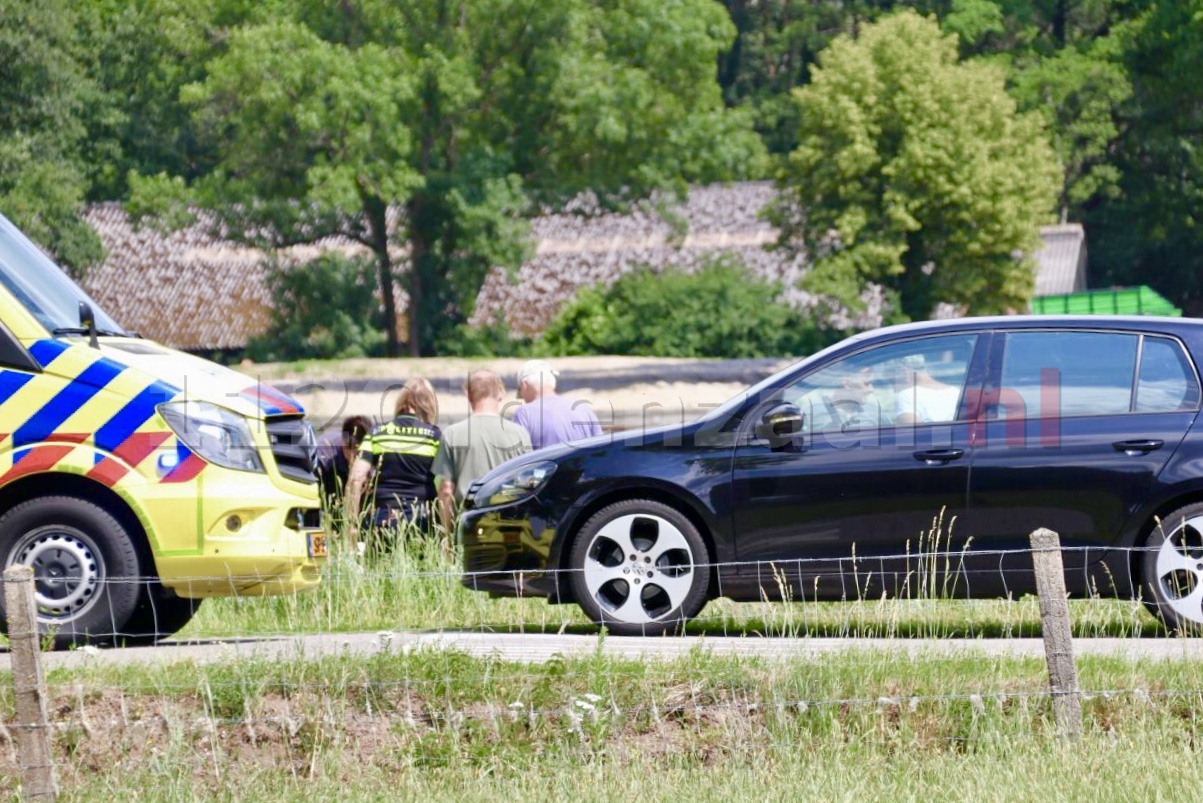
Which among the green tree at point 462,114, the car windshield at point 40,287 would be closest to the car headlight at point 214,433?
the car windshield at point 40,287

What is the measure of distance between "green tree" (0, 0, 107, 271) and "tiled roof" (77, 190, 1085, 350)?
9.85m

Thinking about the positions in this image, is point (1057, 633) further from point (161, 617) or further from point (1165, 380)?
point (161, 617)

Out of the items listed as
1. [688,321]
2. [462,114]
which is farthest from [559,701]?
[688,321]

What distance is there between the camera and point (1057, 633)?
721cm

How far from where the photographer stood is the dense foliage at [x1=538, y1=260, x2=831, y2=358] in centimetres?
4634

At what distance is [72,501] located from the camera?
30.3 ft

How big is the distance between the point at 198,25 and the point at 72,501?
37.6 meters

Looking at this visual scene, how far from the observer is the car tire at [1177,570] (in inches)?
353

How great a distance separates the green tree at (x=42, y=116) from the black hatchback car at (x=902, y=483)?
1328 inches

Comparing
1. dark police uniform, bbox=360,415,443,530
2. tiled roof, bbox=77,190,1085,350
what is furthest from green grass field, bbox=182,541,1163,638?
tiled roof, bbox=77,190,1085,350

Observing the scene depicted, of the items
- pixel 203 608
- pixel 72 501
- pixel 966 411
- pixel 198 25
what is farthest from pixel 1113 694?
pixel 198 25

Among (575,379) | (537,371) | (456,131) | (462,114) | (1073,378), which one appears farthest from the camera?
(456,131)

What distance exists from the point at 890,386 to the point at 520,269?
148ft

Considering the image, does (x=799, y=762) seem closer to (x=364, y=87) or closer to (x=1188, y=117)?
(x=364, y=87)
